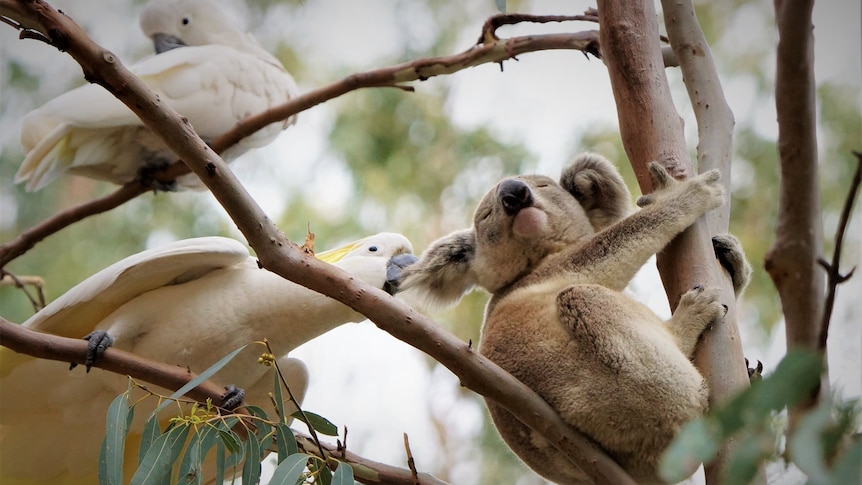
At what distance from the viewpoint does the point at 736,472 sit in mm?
839

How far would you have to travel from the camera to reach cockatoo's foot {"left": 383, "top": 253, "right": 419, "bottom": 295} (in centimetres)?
248

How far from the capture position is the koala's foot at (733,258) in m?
1.82

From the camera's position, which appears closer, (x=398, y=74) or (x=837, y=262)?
(x=837, y=262)

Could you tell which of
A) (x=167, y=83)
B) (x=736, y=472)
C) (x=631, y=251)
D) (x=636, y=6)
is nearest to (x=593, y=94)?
(x=167, y=83)

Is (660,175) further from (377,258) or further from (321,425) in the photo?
(377,258)

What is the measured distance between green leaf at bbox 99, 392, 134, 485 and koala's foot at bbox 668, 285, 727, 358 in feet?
3.79

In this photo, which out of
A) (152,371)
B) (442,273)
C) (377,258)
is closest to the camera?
(152,371)

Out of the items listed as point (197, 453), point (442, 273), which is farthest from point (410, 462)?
point (442, 273)

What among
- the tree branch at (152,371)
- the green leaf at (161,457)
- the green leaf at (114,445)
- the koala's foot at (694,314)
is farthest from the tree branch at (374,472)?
the koala's foot at (694,314)

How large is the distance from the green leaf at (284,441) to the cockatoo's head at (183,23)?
9.69ft

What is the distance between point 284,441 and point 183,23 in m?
3.25

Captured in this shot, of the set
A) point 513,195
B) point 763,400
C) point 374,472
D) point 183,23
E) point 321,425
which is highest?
point 183,23

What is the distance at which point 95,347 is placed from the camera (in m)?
1.93

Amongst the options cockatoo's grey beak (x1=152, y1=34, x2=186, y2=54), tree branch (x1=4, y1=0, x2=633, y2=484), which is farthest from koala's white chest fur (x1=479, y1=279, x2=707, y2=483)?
cockatoo's grey beak (x1=152, y1=34, x2=186, y2=54)
